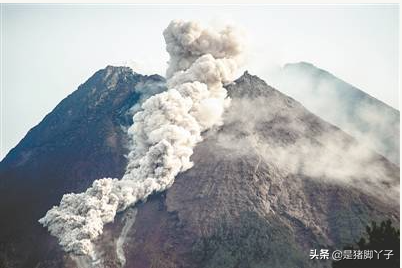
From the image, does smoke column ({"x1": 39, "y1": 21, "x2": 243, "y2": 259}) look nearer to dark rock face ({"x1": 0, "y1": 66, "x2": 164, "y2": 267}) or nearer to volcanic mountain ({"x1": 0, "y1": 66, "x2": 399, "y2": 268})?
volcanic mountain ({"x1": 0, "y1": 66, "x2": 399, "y2": 268})

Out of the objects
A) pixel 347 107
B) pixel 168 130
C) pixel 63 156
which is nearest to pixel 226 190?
pixel 168 130

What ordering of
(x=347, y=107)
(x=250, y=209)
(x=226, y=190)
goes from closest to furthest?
(x=250, y=209) < (x=226, y=190) < (x=347, y=107)

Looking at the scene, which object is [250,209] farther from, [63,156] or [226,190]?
[63,156]

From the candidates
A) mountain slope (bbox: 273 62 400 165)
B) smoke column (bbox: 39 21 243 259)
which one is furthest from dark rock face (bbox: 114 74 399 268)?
mountain slope (bbox: 273 62 400 165)

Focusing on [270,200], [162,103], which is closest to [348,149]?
[270,200]

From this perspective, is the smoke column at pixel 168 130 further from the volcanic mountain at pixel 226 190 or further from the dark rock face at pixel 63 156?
the dark rock face at pixel 63 156

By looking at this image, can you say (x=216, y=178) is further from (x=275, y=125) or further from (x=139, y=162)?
(x=275, y=125)

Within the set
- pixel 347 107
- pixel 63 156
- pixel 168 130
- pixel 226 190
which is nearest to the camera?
pixel 226 190
